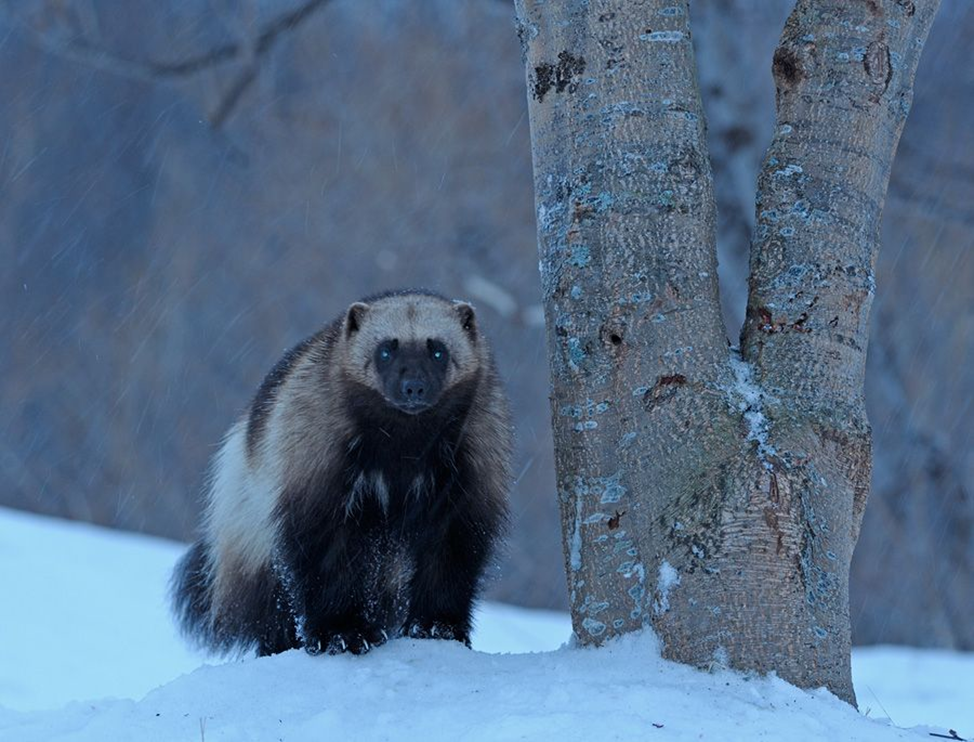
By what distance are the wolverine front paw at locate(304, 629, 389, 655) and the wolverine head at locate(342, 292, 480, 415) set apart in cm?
55

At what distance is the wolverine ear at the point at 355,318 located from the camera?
3.32 metres

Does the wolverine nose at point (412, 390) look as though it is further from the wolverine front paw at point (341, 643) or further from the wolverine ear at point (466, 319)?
the wolverine front paw at point (341, 643)

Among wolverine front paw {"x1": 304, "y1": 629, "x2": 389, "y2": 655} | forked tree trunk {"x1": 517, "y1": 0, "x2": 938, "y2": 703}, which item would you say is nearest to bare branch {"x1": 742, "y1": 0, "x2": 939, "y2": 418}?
forked tree trunk {"x1": 517, "y1": 0, "x2": 938, "y2": 703}

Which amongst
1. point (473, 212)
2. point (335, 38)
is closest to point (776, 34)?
point (473, 212)

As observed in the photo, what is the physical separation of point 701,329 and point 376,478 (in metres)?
0.97

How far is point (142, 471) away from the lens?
8.17 meters

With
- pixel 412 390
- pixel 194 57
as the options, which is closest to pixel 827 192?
pixel 412 390

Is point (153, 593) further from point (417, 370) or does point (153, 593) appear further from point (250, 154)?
point (417, 370)

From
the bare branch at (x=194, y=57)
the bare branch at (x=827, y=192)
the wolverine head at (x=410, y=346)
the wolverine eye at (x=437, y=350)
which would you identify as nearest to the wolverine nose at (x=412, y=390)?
the wolverine head at (x=410, y=346)

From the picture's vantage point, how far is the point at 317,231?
7926 millimetres

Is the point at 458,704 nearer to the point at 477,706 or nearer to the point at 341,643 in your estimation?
the point at 477,706

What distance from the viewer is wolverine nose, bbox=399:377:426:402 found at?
3.11m

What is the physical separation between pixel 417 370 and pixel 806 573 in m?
1.15

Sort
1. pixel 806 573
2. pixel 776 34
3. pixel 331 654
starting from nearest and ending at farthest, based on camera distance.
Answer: pixel 806 573, pixel 331 654, pixel 776 34
